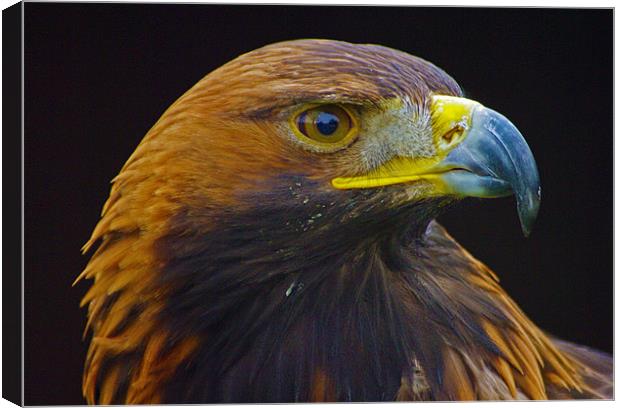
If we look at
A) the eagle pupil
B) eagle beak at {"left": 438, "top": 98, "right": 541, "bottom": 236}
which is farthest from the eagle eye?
eagle beak at {"left": 438, "top": 98, "right": 541, "bottom": 236}

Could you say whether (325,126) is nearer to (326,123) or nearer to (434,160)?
(326,123)

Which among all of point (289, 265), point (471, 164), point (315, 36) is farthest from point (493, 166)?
point (315, 36)

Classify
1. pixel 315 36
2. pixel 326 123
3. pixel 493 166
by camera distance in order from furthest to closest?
pixel 315 36
pixel 326 123
pixel 493 166

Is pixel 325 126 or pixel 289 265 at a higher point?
pixel 325 126

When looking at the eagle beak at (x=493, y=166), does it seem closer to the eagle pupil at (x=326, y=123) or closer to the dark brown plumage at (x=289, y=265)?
the dark brown plumage at (x=289, y=265)

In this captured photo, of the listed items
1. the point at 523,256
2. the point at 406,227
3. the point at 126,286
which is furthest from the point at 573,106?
the point at 126,286

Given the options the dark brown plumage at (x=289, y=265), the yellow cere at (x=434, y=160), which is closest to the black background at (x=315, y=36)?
the dark brown plumage at (x=289, y=265)

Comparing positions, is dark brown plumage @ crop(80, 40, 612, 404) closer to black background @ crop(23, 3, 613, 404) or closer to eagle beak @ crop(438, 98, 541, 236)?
eagle beak @ crop(438, 98, 541, 236)
